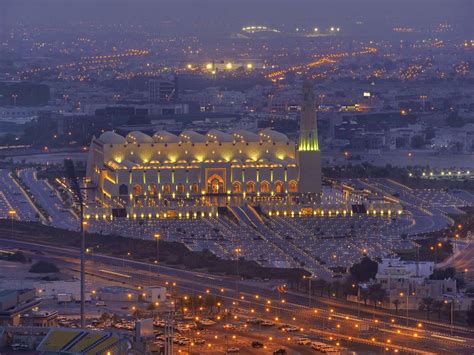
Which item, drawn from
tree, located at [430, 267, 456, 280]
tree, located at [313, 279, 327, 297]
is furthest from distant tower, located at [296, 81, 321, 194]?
tree, located at [313, 279, 327, 297]

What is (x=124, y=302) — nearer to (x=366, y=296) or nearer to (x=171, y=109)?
(x=366, y=296)

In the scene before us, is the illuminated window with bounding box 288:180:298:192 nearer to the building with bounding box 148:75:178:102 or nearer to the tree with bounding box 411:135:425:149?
the tree with bounding box 411:135:425:149

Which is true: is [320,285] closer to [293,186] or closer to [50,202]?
[293,186]

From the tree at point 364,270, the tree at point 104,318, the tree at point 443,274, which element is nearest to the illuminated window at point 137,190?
the tree at point 364,270

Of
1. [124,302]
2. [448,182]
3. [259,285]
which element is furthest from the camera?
[448,182]

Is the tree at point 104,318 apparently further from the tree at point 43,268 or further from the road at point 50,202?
the road at point 50,202

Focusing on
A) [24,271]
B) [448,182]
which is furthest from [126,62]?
[24,271]
